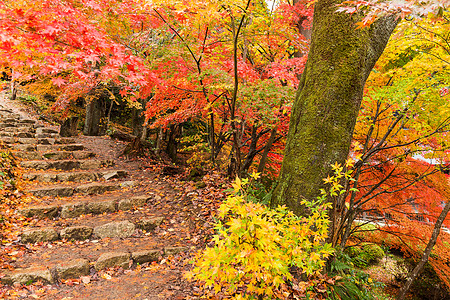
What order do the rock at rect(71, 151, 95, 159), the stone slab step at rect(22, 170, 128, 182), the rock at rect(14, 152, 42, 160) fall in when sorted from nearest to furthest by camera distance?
the stone slab step at rect(22, 170, 128, 182) → the rock at rect(14, 152, 42, 160) → the rock at rect(71, 151, 95, 159)

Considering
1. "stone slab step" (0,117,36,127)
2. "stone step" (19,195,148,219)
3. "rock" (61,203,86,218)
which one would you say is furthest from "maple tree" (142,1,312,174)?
"stone slab step" (0,117,36,127)

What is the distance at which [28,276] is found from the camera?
314 centimetres

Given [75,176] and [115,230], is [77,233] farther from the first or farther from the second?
[75,176]

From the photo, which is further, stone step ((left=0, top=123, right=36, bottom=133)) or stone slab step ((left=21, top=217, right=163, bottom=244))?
stone step ((left=0, top=123, right=36, bottom=133))

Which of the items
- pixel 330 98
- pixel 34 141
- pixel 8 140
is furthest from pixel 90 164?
pixel 330 98

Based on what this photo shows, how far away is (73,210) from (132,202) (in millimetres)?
1197

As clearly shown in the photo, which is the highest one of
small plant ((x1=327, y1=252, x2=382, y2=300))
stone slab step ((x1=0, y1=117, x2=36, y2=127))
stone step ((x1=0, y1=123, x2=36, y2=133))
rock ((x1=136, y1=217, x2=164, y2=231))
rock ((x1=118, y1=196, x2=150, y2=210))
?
stone slab step ((x1=0, y1=117, x2=36, y2=127))

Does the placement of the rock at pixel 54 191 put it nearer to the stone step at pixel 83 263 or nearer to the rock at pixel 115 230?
the rock at pixel 115 230

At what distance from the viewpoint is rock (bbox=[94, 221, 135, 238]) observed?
448 cm

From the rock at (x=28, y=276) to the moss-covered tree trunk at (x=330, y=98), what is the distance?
3541 mm

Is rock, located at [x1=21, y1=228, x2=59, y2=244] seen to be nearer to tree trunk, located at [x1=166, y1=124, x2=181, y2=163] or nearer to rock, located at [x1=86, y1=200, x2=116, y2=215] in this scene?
rock, located at [x1=86, y1=200, x2=116, y2=215]

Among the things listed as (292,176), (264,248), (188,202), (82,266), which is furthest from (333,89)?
(82,266)

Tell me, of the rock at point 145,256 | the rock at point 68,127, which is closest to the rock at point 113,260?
the rock at point 145,256

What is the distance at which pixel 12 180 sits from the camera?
507 cm
